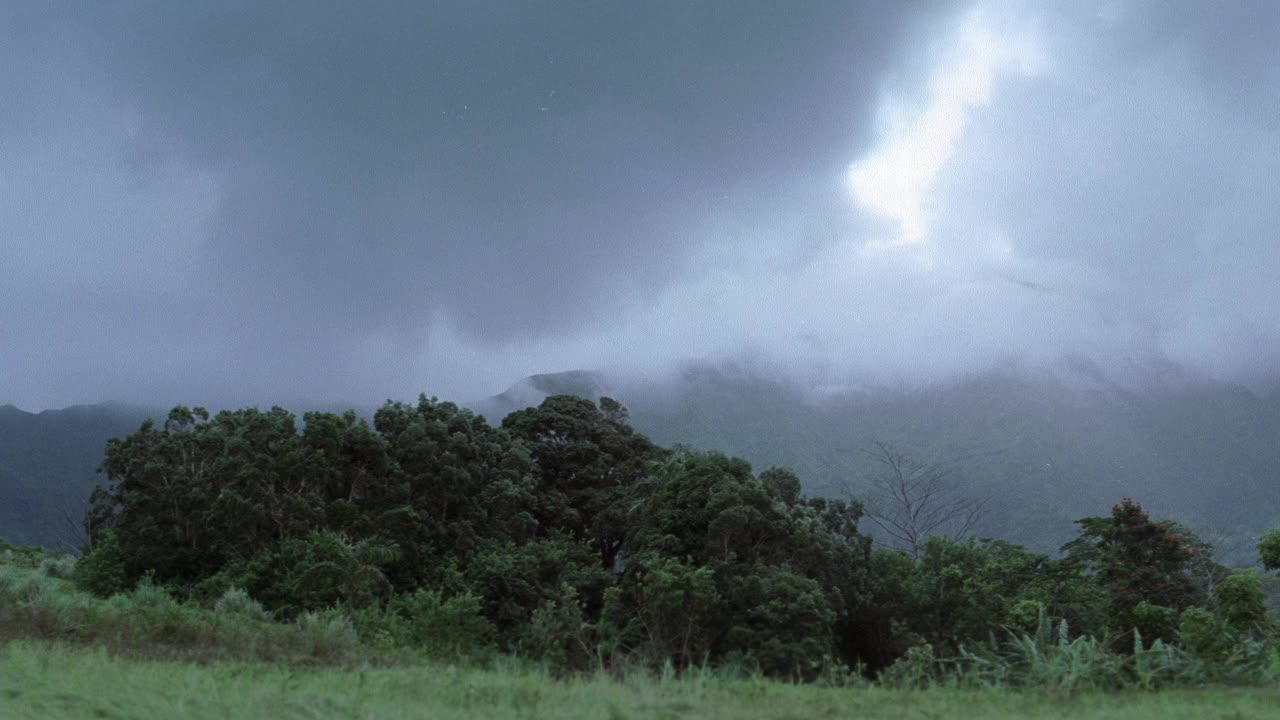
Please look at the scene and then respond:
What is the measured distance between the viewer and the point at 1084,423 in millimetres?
160625

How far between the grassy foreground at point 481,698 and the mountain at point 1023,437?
11958cm

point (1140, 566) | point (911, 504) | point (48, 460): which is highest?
point (48, 460)

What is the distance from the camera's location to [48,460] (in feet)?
527

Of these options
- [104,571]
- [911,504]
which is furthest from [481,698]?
[911,504]

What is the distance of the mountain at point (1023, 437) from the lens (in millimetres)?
134625

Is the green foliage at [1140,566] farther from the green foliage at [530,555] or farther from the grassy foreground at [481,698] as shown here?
the grassy foreground at [481,698]

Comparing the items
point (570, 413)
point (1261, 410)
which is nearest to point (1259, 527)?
point (1261, 410)

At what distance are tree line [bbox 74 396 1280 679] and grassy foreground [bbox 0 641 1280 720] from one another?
1257 centimetres

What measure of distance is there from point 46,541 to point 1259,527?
17438cm

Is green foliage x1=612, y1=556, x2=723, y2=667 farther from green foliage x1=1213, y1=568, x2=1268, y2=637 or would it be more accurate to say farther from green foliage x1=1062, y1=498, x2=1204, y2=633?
green foliage x1=1062, y1=498, x2=1204, y2=633

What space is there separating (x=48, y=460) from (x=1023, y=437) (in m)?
170

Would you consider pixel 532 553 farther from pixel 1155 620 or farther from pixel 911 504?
pixel 911 504

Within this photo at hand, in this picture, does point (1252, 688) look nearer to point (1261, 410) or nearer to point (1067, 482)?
point (1067, 482)

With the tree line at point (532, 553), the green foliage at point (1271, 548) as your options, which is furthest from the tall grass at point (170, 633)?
the green foliage at point (1271, 548)
